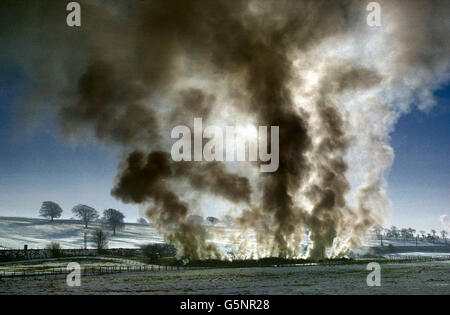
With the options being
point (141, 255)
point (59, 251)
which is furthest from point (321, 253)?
point (59, 251)

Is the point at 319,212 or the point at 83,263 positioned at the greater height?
the point at 319,212
